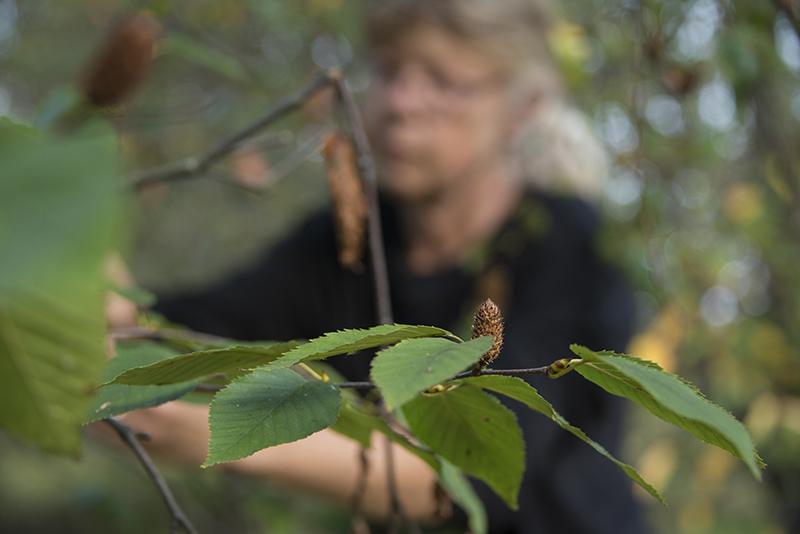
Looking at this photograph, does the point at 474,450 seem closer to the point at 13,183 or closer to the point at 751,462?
the point at 751,462

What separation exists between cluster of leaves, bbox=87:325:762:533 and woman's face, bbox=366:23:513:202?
4.27ft

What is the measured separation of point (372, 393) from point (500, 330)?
1.08 ft

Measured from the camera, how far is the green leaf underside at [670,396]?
0.87ft

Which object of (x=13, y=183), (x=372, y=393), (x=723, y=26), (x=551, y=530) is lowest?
(x=551, y=530)

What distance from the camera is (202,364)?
39 cm

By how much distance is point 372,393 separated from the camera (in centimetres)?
69

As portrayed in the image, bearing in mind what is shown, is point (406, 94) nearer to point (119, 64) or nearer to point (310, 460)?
point (119, 64)

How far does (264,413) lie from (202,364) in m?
0.05

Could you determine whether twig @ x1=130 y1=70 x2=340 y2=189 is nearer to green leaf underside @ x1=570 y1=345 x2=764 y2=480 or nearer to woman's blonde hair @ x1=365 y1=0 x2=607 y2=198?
green leaf underside @ x1=570 y1=345 x2=764 y2=480

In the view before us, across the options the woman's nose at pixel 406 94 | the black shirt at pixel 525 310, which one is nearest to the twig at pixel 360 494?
the black shirt at pixel 525 310

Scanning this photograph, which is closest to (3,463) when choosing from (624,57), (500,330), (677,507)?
(677,507)

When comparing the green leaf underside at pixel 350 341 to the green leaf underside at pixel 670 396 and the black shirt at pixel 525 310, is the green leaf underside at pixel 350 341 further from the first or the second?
the black shirt at pixel 525 310

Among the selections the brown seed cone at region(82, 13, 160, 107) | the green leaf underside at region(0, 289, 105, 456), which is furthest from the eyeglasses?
the green leaf underside at region(0, 289, 105, 456)

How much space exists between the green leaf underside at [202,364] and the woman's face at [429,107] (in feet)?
4.42
